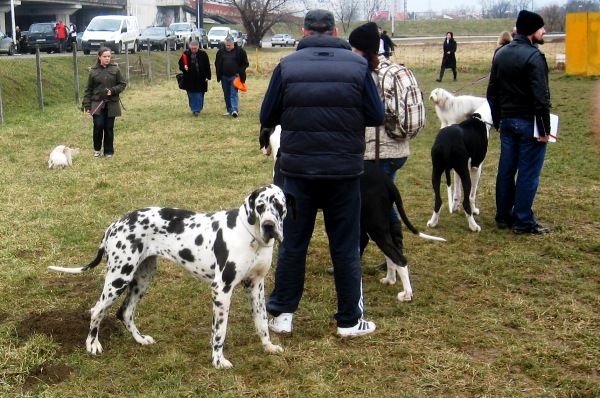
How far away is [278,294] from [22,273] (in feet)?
8.08

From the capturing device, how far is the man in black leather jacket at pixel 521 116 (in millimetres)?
7051

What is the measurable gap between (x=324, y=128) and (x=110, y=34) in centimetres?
2867

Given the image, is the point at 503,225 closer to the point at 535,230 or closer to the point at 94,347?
the point at 535,230

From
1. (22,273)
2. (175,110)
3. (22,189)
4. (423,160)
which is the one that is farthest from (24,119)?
(22,273)

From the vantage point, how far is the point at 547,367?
14.5 feet

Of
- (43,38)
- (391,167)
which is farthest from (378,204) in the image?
(43,38)

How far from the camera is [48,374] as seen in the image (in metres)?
4.31

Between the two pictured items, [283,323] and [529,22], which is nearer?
[283,323]

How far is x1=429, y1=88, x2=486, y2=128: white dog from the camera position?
856cm

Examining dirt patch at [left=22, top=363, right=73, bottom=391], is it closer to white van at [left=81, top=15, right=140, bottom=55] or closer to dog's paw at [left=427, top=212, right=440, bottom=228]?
dog's paw at [left=427, top=212, right=440, bottom=228]

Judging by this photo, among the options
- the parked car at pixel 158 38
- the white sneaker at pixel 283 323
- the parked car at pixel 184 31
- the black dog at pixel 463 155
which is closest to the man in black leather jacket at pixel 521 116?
the black dog at pixel 463 155

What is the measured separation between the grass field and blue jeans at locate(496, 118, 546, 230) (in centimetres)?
25

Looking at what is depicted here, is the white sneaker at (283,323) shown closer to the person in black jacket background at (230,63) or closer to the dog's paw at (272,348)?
the dog's paw at (272,348)

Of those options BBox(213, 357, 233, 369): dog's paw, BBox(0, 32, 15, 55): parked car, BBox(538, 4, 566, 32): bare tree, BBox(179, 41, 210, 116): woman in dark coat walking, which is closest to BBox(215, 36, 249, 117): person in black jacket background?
BBox(179, 41, 210, 116): woman in dark coat walking
